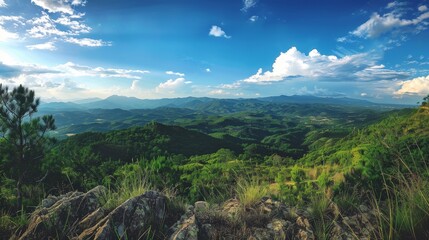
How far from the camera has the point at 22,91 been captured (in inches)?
526

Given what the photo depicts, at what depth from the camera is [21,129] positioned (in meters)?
13.5

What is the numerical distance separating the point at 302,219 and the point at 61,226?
398cm

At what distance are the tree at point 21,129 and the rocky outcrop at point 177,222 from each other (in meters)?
10.0

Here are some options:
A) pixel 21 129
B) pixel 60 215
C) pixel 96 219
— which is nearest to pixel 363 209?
pixel 96 219

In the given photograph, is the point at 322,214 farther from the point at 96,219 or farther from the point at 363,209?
the point at 96,219

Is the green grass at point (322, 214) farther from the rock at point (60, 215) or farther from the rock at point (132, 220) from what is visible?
the rock at point (60, 215)

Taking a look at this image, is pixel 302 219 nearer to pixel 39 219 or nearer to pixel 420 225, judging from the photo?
pixel 420 225

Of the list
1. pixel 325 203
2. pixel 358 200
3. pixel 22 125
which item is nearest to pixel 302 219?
pixel 325 203

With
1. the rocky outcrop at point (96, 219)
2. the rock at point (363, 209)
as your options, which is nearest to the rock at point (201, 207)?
the rocky outcrop at point (96, 219)

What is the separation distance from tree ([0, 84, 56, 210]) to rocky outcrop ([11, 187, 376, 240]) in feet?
32.9

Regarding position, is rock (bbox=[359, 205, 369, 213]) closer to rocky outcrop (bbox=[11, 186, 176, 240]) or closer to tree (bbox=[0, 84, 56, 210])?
rocky outcrop (bbox=[11, 186, 176, 240])

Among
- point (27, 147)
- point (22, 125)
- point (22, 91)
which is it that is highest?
point (22, 91)

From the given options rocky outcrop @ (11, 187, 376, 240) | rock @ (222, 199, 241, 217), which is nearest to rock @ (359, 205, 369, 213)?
rocky outcrop @ (11, 187, 376, 240)

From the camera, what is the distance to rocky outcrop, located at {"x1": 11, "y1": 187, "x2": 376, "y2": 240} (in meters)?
4.13
